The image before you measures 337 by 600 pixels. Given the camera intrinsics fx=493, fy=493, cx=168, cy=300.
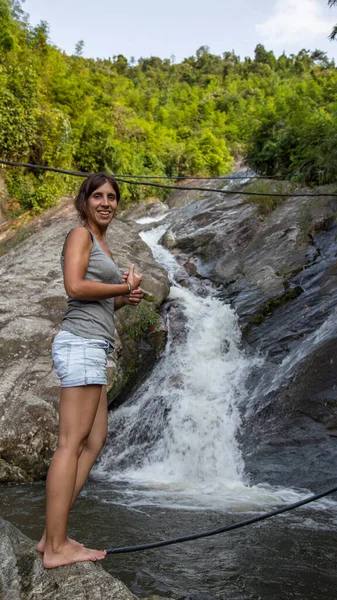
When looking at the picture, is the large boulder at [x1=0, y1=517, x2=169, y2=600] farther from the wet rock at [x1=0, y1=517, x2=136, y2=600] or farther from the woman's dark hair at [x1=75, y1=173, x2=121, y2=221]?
the woman's dark hair at [x1=75, y1=173, x2=121, y2=221]

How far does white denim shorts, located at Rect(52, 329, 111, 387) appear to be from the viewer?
2098 millimetres

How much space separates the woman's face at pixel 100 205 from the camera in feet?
7.77

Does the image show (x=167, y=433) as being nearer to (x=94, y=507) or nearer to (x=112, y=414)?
(x=112, y=414)

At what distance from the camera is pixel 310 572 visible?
125 inches

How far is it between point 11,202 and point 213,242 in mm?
7634

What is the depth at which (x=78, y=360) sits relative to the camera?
2.11 meters

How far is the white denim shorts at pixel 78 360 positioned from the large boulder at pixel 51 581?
29.2 inches

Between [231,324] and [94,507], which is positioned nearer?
[94,507]

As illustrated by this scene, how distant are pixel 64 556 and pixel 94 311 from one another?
3.37 ft

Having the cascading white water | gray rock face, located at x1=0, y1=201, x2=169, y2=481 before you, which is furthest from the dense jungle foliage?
gray rock face, located at x1=0, y1=201, x2=169, y2=481

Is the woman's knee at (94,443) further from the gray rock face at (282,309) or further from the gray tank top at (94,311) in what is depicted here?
the gray rock face at (282,309)

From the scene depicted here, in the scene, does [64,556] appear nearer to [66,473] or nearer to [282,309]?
[66,473]

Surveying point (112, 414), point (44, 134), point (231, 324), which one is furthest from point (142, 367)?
point (44, 134)

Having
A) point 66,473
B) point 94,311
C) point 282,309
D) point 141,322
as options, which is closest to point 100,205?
point 94,311
